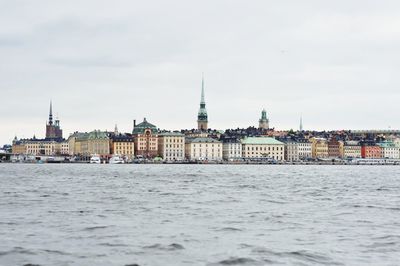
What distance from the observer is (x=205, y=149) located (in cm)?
14250

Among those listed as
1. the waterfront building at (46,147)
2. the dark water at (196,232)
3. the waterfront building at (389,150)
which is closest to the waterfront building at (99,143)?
the waterfront building at (46,147)

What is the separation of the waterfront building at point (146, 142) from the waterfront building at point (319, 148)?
31706 millimetres

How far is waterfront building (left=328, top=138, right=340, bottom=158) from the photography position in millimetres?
155375

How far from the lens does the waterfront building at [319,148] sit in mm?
154375

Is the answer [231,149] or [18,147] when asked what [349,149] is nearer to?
[231,149]

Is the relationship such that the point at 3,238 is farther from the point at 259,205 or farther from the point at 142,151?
the point at 142,151

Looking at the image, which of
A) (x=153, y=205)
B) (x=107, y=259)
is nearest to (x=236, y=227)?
(x=107, y=259)

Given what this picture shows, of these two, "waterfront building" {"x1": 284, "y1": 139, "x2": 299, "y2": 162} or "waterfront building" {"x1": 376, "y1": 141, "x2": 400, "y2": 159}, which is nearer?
"waterfront building" {"x1": 284, "y1": 139, "x2": 299, "y2": 162}

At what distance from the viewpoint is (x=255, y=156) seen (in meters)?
145

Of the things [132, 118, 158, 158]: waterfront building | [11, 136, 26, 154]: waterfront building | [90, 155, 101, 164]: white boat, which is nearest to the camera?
[90, 155, 101, 164]: white boat

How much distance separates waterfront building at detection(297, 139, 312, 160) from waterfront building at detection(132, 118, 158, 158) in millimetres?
27932

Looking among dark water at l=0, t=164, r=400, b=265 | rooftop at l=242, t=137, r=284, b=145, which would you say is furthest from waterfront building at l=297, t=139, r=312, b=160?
dark water at l=0, t=164, r=400, b=265

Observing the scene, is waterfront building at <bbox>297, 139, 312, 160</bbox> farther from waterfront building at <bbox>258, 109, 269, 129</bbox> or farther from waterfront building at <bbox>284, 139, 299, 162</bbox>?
waterfront building at <bbox>258, 109, 269, 129</bbox>

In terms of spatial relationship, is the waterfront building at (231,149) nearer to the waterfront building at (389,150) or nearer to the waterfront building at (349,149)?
the waterfront building at (349,149)
